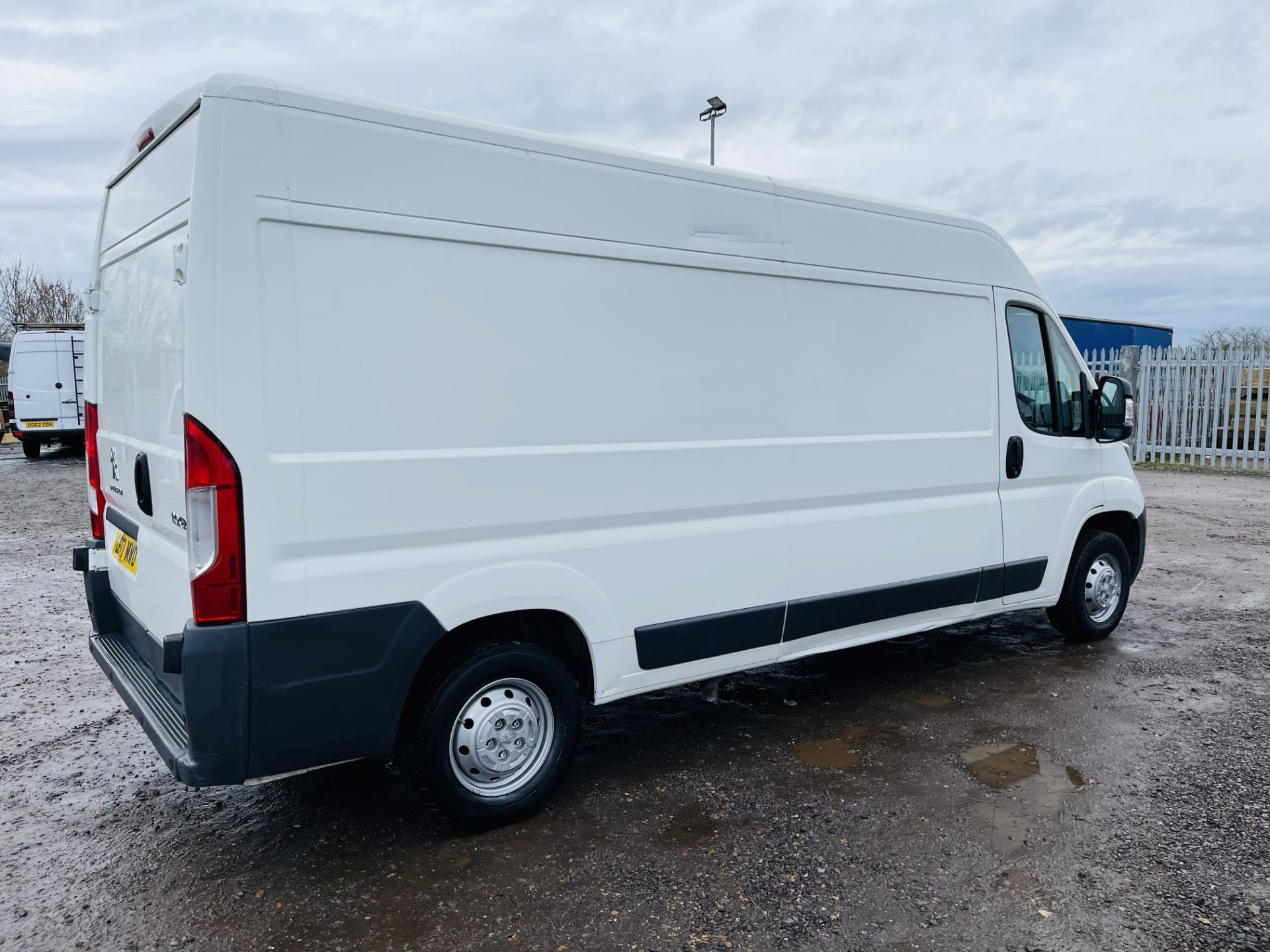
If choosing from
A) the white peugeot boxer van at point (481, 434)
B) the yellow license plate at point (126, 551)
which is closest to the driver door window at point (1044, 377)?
the white peugeot boxer van at point (481, 434)

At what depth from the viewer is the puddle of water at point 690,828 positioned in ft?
11.2

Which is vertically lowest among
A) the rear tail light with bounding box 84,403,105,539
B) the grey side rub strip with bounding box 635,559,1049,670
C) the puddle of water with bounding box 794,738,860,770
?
the puddle of water with bounding box 794,738,860,770

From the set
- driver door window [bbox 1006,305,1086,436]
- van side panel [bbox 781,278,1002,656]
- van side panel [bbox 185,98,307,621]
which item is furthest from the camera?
driver door window [bbox 1006,305,1086,436]

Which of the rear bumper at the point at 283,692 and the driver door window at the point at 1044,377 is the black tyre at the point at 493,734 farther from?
the driver door window at the point at 1044,377

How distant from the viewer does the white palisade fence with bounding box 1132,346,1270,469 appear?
Answer: 52.1 ft

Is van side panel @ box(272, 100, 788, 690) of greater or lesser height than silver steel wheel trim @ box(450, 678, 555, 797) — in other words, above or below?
above

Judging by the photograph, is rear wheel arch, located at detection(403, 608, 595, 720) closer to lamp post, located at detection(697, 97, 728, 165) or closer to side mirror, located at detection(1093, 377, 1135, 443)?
side mirror, located at detection(1093, 377, 1135, 443)

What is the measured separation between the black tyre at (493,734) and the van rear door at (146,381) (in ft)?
3.01

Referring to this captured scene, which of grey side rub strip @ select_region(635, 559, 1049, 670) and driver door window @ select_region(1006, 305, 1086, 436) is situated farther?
driver door window @ select_region(1006, 305, 1086, 436)

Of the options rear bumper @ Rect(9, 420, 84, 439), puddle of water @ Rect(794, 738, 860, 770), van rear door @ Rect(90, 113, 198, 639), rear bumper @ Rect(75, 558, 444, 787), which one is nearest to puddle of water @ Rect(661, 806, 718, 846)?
puddle of water @ Rect(794, 738, 860, 770)

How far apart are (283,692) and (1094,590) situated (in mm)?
4852

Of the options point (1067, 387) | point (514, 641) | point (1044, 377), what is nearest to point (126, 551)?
point (514, 641)

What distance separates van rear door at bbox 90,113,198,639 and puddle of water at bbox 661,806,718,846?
188 cm

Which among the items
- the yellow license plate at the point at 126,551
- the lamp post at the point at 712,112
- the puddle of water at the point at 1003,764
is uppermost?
the lamp post at the point at 712,112
